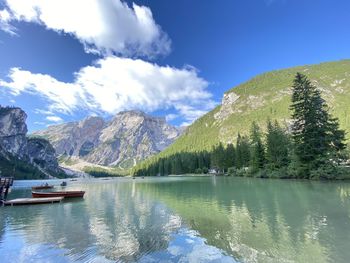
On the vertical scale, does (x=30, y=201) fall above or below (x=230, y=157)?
below

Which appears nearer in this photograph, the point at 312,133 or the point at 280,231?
the point at 280,231

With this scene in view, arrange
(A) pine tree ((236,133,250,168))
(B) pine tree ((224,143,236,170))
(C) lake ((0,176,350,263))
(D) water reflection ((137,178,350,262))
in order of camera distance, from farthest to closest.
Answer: (B) pine tree ((224,143,236,170)) < (A) pine tree ((236,133,250,168)) < (C) lake ((0,176,350,263)) < (D) water reflection ((137,178,350,262))

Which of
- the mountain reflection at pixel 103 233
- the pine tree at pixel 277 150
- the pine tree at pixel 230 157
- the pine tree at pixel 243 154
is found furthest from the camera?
the pine tree at pixel 230 157

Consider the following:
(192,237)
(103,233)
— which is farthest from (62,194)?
(192,237)

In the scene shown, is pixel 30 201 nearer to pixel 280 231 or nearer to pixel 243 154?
pixel 280 231

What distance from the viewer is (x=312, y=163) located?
61406 millimetres

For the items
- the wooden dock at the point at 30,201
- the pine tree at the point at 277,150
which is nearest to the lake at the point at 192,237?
the wooden dock at the point at 30,201

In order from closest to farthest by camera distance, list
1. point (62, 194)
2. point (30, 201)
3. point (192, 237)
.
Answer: point (192, 237), point (30, 201), point (62, 194)

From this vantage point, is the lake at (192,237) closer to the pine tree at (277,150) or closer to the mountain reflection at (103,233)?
the mountain reflection at (103,233)

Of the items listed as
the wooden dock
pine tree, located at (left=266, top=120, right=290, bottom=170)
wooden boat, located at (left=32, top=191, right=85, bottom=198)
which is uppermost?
pine tree, located at (left=266, top=120, right=290, bottom=170)

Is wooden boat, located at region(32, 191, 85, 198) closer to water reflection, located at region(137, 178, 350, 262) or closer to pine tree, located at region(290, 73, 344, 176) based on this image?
water reflection, located at region(137, 178, 350, 262)

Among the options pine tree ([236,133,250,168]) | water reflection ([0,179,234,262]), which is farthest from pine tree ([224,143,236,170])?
water reflection ([0,179,234,262])

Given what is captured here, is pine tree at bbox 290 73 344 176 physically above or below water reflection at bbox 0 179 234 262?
above

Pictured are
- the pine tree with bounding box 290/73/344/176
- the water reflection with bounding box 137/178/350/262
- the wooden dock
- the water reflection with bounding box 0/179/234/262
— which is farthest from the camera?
the pine tree with bounding box 290/73/344/176
